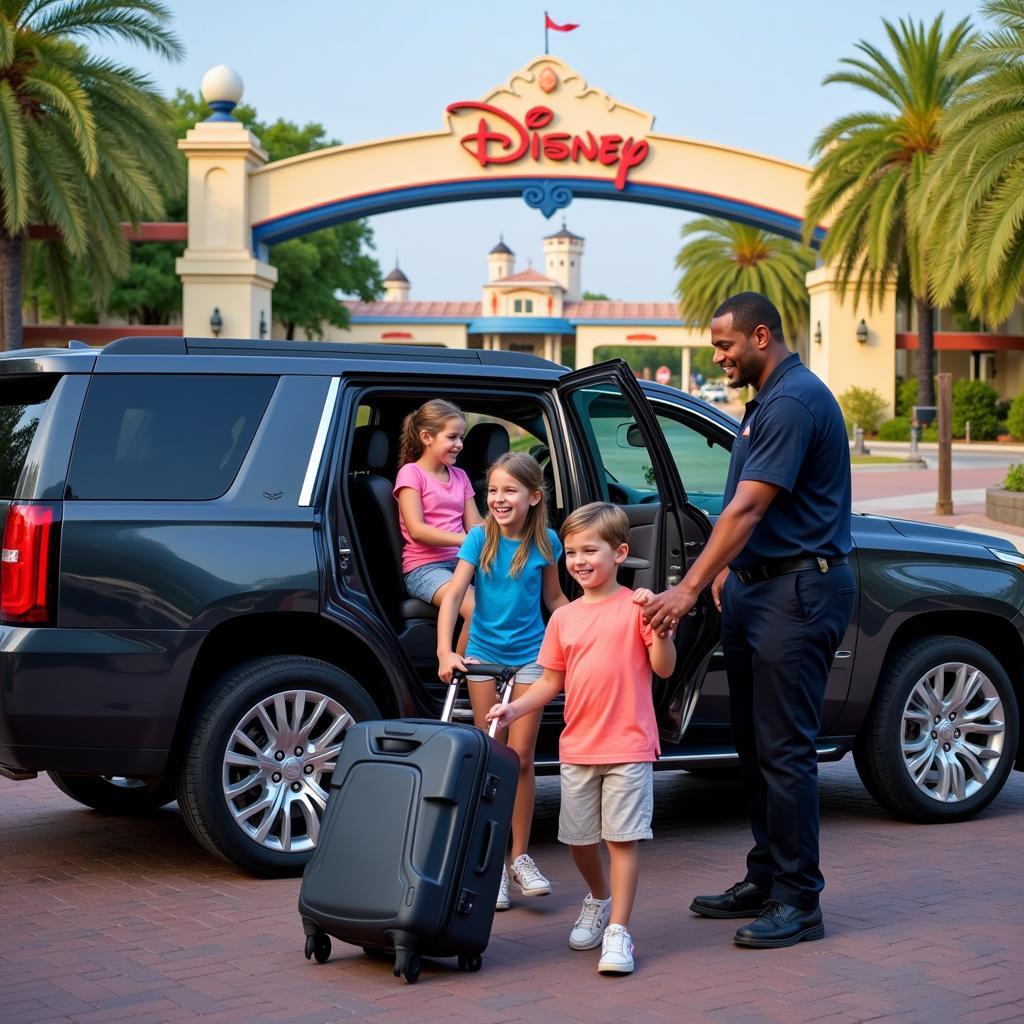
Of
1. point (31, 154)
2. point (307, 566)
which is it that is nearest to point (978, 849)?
point (307, 566)

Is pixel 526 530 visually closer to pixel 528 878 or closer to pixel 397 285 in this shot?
pixel 528 878

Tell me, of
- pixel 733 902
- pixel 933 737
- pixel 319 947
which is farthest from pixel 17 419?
pixel 933 737

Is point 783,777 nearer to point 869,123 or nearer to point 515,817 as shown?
point 515,817

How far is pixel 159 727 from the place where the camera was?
5.36m

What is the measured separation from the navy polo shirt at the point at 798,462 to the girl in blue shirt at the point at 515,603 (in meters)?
0.75

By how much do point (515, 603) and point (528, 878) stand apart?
96 centimetres

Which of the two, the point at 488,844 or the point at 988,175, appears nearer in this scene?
the point at 488,844

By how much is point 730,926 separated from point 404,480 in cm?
208

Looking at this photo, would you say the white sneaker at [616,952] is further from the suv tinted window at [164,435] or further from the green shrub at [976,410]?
the green shrub at [976,410]

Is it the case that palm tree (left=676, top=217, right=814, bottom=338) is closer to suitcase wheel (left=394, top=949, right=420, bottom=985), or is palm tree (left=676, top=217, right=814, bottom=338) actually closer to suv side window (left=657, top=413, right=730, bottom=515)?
suv side window (left=657, top=413, right=730, bottom=515)

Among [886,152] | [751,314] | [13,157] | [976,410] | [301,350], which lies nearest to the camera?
[751,314]

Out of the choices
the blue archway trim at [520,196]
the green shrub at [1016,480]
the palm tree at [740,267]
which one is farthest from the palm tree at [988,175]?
the palm tree at [740,267]

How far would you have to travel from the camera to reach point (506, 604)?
5367 mm

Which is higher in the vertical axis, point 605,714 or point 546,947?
point 605,714
